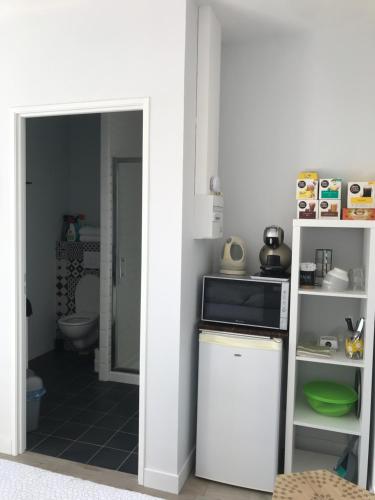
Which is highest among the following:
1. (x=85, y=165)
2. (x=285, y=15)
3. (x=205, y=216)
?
(x=285, y=15)

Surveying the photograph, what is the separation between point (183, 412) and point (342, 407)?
88 cm

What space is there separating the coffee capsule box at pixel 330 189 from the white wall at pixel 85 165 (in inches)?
117

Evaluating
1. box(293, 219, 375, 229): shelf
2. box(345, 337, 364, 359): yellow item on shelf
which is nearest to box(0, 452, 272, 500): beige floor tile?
box(345, 337, 364, 359): yellow item on shelf

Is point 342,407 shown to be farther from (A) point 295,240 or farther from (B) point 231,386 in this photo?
(A) point 295,240

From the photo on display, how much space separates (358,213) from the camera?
2.54 meters

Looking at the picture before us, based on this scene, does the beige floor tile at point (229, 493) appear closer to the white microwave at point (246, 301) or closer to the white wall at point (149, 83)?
the white wall at point (149, 83)

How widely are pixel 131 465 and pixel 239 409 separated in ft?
2.51

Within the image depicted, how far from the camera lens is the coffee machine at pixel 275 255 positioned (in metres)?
2.62

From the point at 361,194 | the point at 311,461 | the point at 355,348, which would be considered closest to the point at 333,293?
the point at 355,348

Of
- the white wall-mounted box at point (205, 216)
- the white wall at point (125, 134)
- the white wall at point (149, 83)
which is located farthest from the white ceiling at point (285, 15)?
the white wall at point (125, 134)

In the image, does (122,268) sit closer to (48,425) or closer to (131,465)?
(48,425)

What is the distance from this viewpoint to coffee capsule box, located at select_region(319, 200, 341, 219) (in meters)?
2.54

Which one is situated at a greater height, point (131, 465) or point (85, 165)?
point (85, 165)

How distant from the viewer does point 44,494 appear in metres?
1.46
